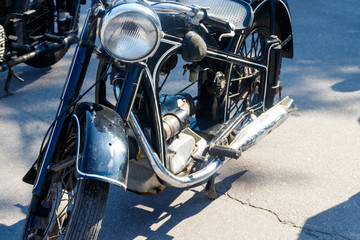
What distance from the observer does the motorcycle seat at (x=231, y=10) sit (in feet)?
9.20

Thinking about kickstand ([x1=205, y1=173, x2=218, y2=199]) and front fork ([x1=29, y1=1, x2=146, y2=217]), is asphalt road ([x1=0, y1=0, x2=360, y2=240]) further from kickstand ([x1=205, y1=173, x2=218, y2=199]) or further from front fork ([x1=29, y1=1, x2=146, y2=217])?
front fork ([x1=29, y1=1, x2=146, y2=217])

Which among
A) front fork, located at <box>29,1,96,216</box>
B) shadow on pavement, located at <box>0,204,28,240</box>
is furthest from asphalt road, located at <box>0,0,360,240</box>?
front fork, located at <box>29,1,96,216</box>

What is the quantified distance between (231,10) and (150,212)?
130 centimetres

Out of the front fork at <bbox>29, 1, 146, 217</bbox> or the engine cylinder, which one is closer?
the front fork at <bbox>29, 1, 146, 217</bbox>

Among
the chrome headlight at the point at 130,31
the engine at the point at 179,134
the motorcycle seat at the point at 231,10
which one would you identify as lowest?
the engine at the point at 179,134

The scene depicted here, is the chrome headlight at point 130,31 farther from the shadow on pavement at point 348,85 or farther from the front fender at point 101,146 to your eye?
the shadow on pavement at point 348,85

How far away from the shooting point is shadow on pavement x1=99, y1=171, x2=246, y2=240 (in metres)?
2.50

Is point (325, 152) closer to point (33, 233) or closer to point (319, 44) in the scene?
point (33, 233)

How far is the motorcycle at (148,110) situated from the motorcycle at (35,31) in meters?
1.81

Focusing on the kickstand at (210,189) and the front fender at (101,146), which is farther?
the kickstand at (210,189)

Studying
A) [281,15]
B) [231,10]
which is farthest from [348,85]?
[231,10]

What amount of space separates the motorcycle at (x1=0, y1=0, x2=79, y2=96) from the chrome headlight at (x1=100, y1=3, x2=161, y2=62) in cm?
226

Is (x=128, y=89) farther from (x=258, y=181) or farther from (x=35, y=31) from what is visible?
(x=35, y=31)

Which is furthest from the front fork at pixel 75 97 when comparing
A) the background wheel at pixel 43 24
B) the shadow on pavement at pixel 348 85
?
the shadow on pavement at pixel 348 85
